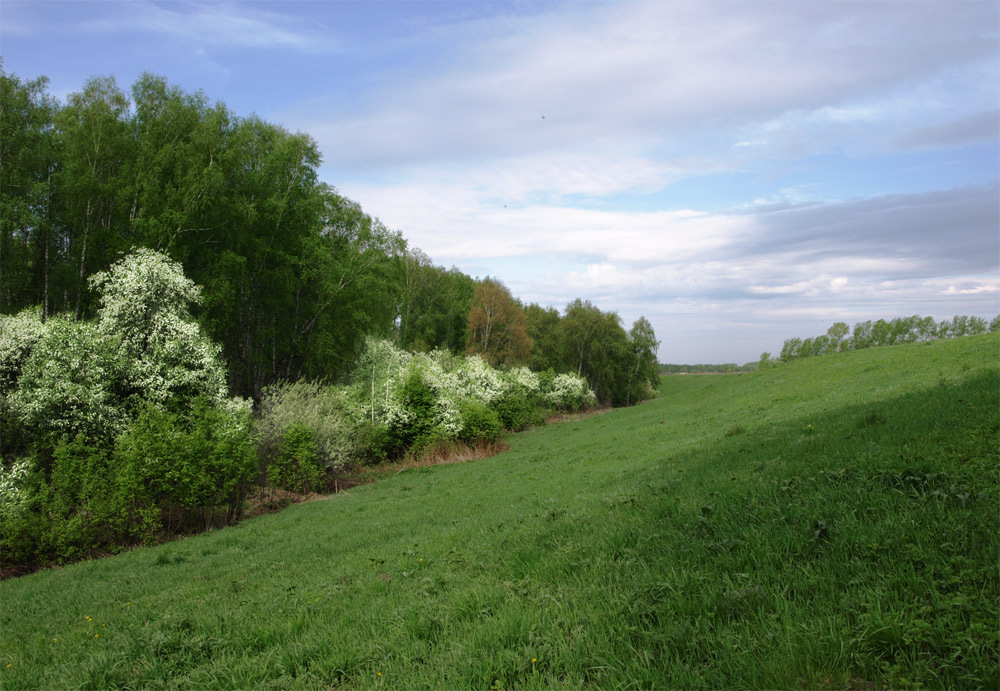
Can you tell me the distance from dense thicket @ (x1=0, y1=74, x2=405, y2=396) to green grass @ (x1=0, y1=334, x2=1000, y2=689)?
21878 millimetres

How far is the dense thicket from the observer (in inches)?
1015

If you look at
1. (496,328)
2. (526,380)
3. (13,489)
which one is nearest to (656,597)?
(13,489)

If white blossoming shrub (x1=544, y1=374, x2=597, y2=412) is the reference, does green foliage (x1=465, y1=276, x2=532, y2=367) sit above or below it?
above

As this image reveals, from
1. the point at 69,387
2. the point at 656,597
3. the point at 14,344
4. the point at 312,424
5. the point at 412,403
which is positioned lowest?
the point at 312,424

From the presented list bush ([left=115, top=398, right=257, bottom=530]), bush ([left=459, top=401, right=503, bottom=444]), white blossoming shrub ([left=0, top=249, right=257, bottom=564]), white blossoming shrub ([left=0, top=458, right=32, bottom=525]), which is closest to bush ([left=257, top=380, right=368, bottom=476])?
white blossoming shrub ([left=0, top=249, right=257, bottom=564])

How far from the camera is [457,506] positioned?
15625 millimetres

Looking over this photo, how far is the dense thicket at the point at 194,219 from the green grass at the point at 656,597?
21878mm

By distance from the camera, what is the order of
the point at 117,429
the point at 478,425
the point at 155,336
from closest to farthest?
the point at 117,429 → the point at 155,336 → the point at 478,425

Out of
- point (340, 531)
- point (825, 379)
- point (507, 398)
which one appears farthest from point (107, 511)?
point (507, 398)

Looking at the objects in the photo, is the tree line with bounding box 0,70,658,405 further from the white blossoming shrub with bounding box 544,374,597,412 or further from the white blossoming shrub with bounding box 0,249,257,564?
the white blossoming shrub with bounding box 544,374,597,412

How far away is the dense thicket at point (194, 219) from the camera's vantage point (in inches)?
1015

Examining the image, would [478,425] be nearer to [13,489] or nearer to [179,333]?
[179,333]

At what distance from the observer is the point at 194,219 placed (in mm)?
29953

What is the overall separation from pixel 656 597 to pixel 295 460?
23.2 metres
